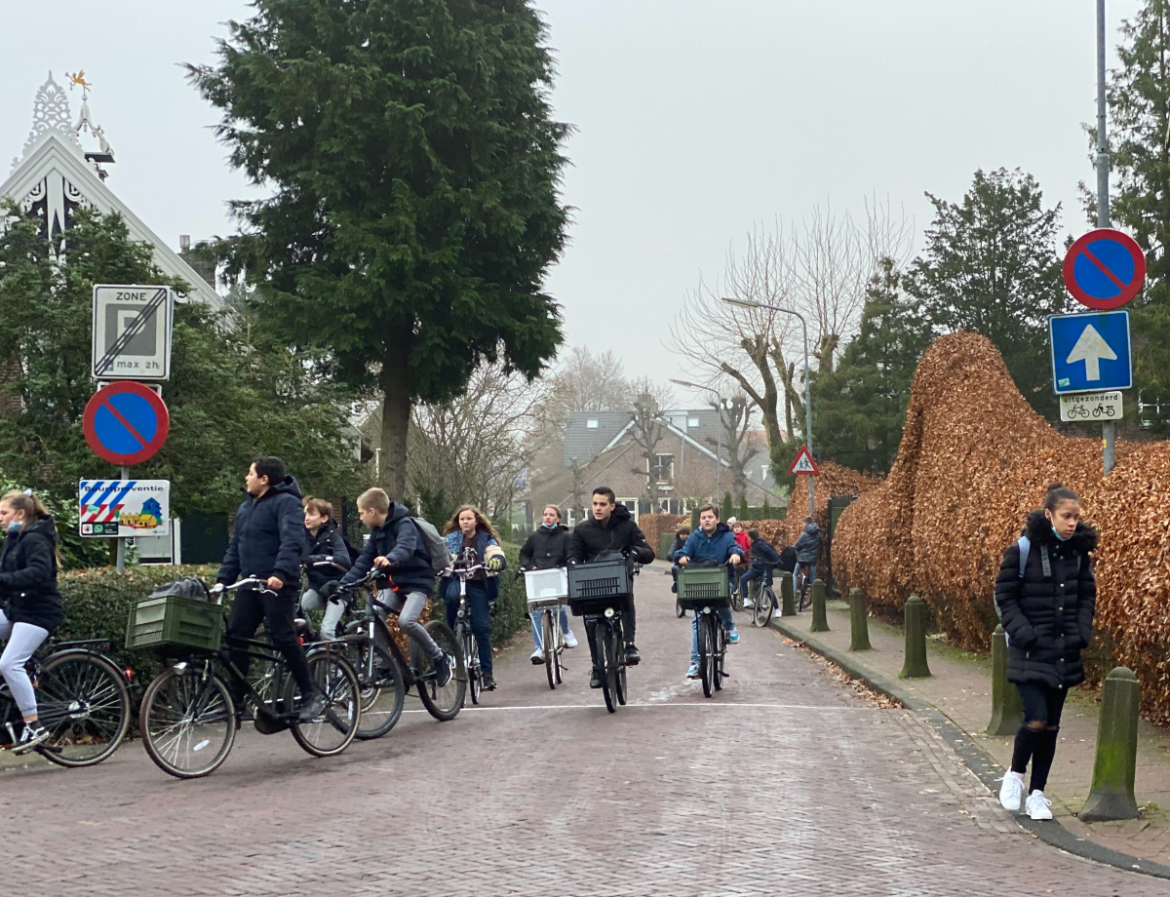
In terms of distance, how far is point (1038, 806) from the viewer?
7.12 meters

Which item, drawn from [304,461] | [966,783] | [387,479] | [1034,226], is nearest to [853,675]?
[966,783]

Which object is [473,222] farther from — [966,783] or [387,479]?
[966,783]

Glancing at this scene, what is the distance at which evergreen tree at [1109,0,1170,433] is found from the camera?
1200 inches

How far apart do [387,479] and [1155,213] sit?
17.9 m

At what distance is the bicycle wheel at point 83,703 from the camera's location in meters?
9.21

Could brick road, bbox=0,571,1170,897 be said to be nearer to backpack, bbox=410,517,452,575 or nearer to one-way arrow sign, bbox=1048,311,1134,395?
backpack, bbox=410,517,452,575

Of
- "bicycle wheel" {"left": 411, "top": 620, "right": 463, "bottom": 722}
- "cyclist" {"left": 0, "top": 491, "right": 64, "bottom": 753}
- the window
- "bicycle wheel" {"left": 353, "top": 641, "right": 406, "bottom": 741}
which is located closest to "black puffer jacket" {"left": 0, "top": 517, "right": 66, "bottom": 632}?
"cyclist" {"left": 0, "top": 491, "right": 64, "bottom": 753}

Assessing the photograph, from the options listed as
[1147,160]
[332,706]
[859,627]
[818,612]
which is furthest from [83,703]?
[1147,160]

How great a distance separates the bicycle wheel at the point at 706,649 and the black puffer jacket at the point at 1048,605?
5.76m

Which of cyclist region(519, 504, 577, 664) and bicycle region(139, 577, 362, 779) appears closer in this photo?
bicycle region(139, 577, 362, 779)

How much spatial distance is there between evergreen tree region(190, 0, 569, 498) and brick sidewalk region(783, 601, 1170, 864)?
1356 cm

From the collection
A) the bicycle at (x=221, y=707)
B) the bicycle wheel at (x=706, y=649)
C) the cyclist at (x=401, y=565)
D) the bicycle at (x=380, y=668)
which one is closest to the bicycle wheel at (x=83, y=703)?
the bicycle at (x=221, y=707)

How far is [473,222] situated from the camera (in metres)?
29.2

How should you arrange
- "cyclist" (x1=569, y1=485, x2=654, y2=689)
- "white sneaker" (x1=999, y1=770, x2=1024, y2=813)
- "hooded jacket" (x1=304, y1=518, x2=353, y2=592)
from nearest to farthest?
"white sneaker" (x1=999, y1=770, x2=1024, y2=813) → "cyclist" (x1=569, y1=485, x2=654, y2=689) → "hooded jacket" (x1=304, y1=518, x2=353, y2=592)
